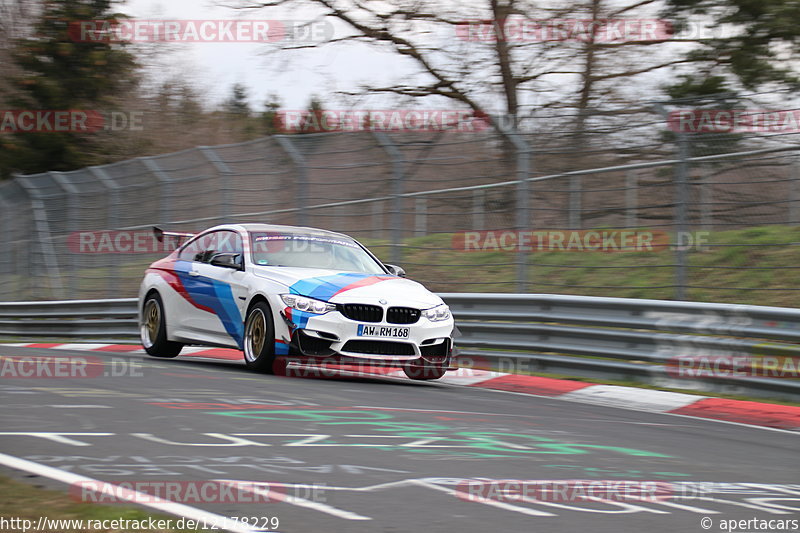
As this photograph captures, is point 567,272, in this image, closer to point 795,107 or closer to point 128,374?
point 795,107

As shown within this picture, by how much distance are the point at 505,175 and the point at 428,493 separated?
7907mm

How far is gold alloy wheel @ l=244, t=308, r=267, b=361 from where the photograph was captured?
32.6 ft

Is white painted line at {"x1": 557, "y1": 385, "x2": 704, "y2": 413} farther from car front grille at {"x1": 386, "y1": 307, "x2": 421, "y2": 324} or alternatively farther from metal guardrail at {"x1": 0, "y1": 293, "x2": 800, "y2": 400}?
car front grille at {"x1": 386, "y1": 307, "x2": 421, "y2": 324}

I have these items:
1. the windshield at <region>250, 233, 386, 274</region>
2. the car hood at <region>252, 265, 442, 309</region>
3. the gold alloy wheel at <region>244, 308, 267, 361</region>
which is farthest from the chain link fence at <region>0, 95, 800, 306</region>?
the gold alloy wheel at <region>244, 308, 267, 361</region>

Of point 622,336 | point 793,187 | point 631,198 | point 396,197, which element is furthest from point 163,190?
point 793,187

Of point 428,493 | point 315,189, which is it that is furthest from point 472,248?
point 428,493

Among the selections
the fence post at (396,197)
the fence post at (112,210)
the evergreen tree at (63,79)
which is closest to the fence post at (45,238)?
the fence post at (112,210)

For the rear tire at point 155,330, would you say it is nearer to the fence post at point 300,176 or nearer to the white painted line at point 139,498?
the fence post at point 300,176

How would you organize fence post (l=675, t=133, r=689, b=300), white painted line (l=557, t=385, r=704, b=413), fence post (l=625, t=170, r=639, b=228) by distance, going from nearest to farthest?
white painted line (l=557, t=385, r=704, b=413)
fence post (l=675, t=133, r=689, b=300)
fence post (l=625, t=170, r=639, b=228)

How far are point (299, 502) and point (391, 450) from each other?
143cm

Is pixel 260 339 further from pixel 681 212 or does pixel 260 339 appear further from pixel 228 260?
pixel 681 212

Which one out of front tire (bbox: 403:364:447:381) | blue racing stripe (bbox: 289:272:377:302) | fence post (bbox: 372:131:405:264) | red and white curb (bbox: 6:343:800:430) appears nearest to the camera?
red and white curb (bbox: 6:343:800:430)

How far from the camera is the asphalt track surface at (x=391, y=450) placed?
14.2 ft

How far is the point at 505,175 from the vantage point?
1219cm
